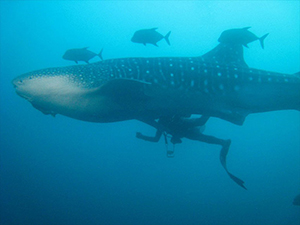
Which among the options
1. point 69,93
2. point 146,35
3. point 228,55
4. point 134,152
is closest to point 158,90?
point 69,93

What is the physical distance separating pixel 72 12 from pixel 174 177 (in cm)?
4893

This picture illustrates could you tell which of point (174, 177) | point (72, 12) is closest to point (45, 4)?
point (72, 12)

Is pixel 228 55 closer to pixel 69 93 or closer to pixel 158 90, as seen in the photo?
pixel 158 90

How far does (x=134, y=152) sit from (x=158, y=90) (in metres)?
39.0

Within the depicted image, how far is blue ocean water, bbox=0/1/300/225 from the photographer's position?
71.6 feet

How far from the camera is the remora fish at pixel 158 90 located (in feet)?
12.0

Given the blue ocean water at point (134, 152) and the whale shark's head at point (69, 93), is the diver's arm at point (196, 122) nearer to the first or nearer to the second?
the whale shark's head at point (69, 93)

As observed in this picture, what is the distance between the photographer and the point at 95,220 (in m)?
20.0

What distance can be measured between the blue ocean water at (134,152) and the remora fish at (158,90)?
1877cm

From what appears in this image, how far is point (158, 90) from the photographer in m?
3.88

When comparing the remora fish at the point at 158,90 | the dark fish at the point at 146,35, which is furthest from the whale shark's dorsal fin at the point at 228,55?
the dark fish at the point at 146,35

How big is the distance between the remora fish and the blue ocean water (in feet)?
61.6

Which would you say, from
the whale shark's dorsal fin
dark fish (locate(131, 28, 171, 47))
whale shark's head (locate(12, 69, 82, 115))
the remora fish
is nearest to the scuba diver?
the remora fish

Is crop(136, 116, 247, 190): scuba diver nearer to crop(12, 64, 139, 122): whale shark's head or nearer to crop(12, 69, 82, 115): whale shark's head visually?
crop(12, 64, 139, 122): whale shark's head
